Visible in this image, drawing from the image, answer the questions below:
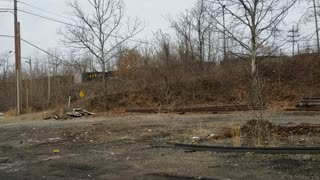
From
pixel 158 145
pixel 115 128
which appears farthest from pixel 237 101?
pixel 158 145

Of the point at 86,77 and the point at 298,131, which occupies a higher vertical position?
the point at 86,77

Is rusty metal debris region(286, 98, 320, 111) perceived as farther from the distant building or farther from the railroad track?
the distant building

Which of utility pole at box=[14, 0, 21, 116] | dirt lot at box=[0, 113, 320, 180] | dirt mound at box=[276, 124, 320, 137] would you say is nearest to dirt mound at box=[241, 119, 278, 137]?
dirt mound at box=[276, 124, 320, 137]

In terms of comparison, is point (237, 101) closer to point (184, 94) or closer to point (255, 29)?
point (184, 94)

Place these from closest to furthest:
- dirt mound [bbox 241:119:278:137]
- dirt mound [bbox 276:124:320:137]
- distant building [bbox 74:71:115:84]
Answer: dirt mound [bbox 241:119:278:137] → dirt mound [bbox 276:124:320:137] → distant building [bbox 74:71:115:84]

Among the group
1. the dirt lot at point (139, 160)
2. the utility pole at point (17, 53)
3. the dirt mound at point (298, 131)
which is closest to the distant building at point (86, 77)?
the utility pole at point (17, 53)

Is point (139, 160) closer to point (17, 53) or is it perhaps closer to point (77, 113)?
point (77, 113)

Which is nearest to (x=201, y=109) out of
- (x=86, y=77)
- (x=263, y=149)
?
(x=263, y=149)

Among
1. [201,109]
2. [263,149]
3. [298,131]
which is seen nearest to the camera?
[263,149]

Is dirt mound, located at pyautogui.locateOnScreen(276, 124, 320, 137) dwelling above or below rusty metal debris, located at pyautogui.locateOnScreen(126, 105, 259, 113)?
below

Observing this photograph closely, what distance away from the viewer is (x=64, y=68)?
5716 cm

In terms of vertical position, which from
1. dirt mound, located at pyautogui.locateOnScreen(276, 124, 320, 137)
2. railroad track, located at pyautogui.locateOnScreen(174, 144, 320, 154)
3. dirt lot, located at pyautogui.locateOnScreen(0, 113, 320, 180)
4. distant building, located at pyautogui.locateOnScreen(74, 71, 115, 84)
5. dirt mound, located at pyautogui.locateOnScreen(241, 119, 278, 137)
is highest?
distant building, located at pyautogui.locateOnScreen(74, 71, 115, 84)

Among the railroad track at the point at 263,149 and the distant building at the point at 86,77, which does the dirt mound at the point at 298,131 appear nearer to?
the railroad track at the point at 263,149

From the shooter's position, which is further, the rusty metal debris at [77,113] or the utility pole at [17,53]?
the utility pole at [17,53]
